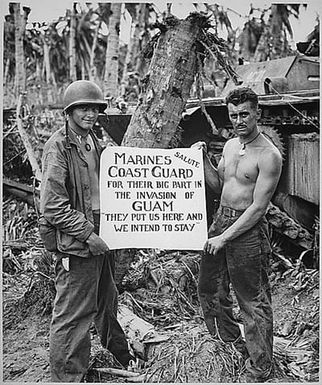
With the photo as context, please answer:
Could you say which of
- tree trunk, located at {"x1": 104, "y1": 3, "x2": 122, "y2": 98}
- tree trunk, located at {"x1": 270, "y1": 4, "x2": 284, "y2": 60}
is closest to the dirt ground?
tree trunk, located at {"x1": 270, "y1": 4, "x2": 284, "y2": 60}

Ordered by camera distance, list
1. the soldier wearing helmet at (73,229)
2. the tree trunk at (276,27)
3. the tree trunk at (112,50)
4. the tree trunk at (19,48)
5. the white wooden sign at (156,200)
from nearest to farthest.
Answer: the soldier wearing helmet at (73,229) < the white wooden sign at (156,200) < the tree trunk at (19,48) < the tree trunk at (276,27) < the tree trunk at (112,50)

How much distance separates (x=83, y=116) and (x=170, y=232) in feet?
2.72

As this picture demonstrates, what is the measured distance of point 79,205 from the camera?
3473 mm

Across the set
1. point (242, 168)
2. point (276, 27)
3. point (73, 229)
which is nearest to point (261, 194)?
point (242, 168)

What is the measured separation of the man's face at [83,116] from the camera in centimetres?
348

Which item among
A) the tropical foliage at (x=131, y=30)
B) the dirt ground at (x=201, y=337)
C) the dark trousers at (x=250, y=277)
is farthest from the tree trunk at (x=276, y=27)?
the dirt ground at (x=201, y=337)

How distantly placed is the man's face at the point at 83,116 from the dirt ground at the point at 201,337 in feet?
3.75

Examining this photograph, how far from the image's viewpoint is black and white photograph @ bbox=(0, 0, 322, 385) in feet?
11.4

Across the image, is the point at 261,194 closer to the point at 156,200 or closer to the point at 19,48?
the point at 156,200

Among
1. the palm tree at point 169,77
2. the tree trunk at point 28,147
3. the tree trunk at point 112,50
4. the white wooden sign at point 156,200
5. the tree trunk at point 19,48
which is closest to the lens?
the white wooden sign at point 156,200

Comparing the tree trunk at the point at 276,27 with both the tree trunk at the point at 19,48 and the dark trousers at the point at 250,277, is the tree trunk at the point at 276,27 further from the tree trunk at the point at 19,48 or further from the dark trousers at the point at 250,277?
the tree trunk at the point at 19,48

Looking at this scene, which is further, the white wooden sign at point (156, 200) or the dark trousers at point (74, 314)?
the white wooden sign at point (156, 200)

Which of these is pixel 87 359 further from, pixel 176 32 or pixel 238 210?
pixel 176 32

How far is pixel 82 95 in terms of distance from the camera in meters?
3.47
